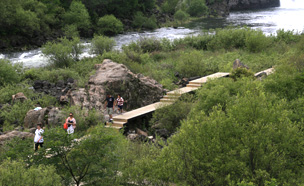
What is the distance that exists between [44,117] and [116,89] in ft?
16.7

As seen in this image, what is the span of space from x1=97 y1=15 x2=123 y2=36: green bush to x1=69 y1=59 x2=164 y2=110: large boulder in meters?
43.4

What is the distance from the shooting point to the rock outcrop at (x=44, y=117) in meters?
20.0

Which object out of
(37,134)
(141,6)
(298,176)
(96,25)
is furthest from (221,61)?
(141,6)

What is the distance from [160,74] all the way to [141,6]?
191ft

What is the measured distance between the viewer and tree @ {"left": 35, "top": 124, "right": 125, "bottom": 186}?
1123 centimetres

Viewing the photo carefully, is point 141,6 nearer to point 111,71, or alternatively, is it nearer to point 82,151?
point 111,71

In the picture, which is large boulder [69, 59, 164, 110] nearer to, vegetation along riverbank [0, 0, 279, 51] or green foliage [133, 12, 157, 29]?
vegetation along riverbank [0, 0, 279, 51]

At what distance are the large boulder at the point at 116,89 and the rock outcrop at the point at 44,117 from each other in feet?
6.58

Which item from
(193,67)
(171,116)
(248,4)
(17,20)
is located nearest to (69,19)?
(17,20)

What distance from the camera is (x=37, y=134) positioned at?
1581cm

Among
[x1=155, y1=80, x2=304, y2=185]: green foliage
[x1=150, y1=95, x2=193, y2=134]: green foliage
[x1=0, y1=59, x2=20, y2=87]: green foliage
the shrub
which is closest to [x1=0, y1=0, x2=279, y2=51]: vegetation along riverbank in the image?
the shrub

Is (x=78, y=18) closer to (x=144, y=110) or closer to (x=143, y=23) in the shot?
(x=143, y=23)

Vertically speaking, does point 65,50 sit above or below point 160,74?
above

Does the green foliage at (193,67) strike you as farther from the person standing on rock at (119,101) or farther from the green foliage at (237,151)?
the green foliage at (237,151)
